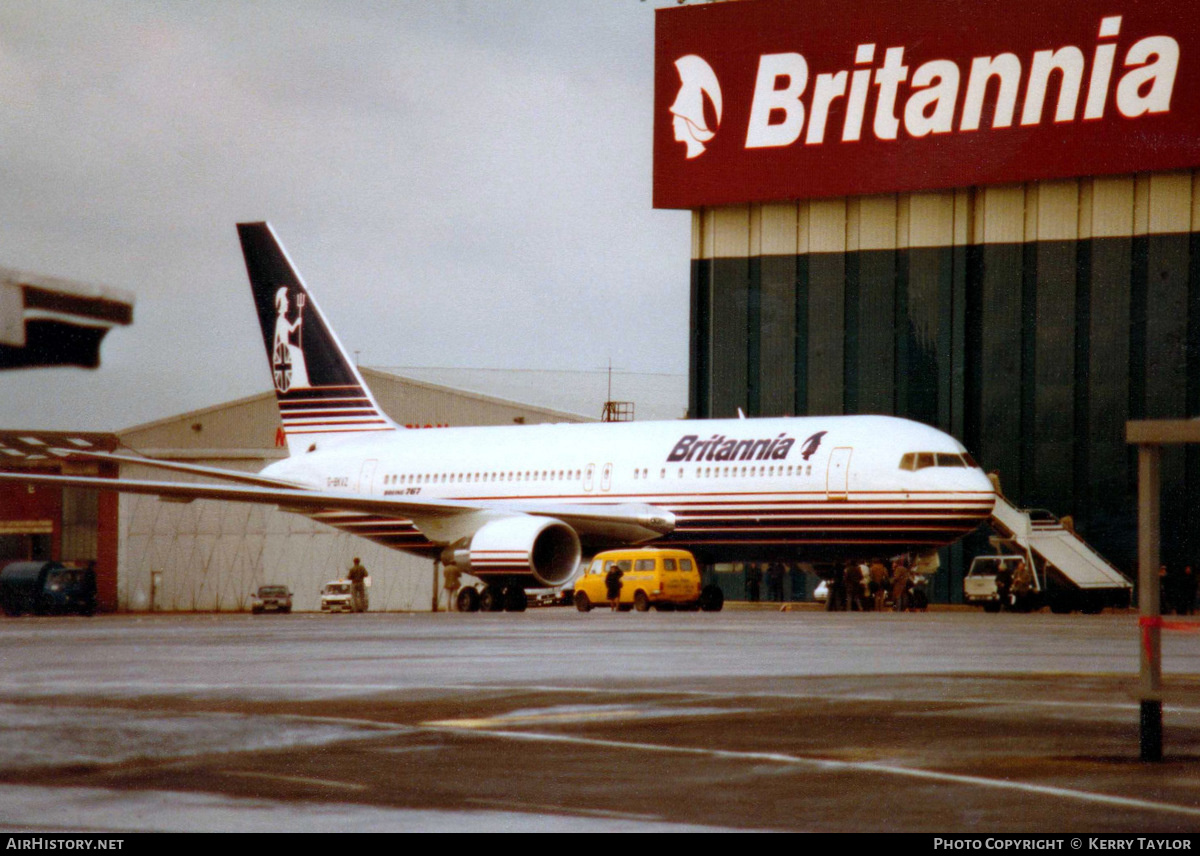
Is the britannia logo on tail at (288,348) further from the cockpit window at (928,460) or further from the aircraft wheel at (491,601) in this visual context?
the cockpit window at (928,460)

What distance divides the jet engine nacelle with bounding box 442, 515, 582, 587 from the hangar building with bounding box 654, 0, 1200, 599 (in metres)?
15.7

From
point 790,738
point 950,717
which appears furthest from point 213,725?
point 950,717

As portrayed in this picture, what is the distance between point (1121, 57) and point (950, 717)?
37.8 meters

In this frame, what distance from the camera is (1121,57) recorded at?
145 ft

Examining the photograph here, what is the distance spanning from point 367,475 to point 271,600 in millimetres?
19855

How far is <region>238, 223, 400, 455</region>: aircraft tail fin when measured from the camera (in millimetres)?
42094

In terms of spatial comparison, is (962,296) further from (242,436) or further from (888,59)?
(242,436)

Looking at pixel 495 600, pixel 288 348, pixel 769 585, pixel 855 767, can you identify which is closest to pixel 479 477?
pixel 495 600

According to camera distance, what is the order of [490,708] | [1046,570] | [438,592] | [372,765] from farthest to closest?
[438,592] < [1046,570] < [490,708] < [372,765]

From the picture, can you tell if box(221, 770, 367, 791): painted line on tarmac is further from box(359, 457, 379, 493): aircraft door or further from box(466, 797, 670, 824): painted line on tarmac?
box(359, 457, 379, 493): aircraft door

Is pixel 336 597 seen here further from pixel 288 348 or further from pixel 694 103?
pixel 694 103

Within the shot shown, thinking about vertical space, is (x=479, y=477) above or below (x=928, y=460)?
below

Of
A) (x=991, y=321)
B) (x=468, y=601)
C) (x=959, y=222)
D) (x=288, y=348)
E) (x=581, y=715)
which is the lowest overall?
(x=468, y=601)

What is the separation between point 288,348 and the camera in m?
42.7
